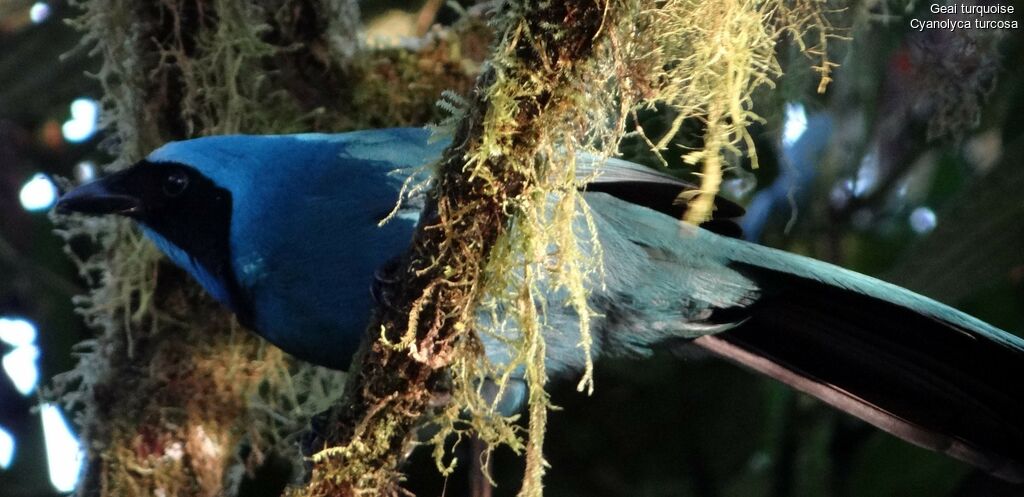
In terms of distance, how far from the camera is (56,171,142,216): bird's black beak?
3002mm

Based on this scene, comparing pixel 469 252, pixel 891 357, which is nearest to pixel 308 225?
pixel 469 252


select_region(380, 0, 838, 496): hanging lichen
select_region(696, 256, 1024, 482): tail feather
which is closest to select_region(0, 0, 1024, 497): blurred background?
select_region(696, 256, 1024, 482): tail feather

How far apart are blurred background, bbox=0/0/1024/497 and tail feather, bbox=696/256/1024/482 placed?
21.9 inches

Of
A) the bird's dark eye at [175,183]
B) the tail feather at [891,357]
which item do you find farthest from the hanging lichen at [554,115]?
the bird's dark eye at [175,183]

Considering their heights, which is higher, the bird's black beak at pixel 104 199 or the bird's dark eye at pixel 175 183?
the bird's dark eye at pixel 175 183

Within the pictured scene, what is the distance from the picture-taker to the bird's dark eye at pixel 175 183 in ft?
9.86

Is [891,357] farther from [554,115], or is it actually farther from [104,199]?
[104,199]

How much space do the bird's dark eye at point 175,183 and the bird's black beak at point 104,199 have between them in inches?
3.2

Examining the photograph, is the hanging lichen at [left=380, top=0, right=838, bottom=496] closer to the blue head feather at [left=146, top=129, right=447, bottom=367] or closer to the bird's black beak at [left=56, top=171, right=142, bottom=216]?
the blue head feather at [left=146, top=129, right=447, bottom=367]

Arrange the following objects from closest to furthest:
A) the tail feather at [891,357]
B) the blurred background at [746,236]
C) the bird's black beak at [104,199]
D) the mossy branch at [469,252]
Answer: the mossy branch at [469,252]
the tail feather at [891,357]
the bird's black beak at [104,199]
the blurred background at [746,236]

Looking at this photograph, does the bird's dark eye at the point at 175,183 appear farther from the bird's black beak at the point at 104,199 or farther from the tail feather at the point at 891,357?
the tail feather at the point at 891,357

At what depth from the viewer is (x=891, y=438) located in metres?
3.78

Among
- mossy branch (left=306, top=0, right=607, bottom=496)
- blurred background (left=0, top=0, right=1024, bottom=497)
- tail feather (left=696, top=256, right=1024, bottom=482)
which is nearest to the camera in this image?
mossy branch (left=306, top=0, right=607, bottom=496)

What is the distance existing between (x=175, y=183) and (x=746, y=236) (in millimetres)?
1771
